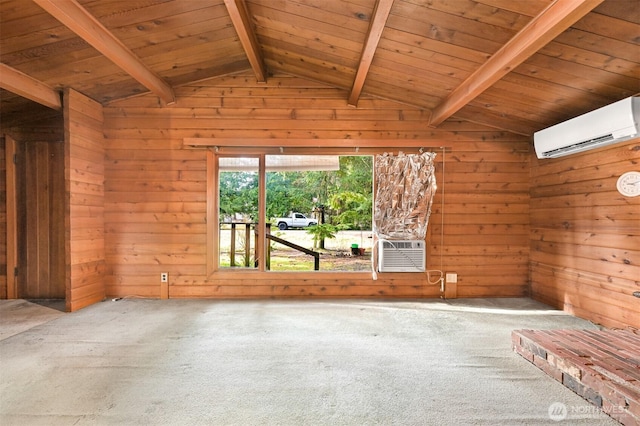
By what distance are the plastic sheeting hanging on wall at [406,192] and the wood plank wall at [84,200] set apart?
10.1 ft

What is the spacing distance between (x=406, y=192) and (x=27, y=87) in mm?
3714

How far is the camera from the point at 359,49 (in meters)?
→ 2.44

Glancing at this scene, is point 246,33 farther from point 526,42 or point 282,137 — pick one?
point 526,42

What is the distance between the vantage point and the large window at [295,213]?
11.1 feet

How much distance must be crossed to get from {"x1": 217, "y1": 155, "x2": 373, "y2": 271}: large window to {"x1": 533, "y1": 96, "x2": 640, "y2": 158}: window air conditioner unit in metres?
1.73

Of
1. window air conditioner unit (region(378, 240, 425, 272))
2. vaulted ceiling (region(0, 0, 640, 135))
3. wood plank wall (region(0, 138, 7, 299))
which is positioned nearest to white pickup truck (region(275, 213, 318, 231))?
window air conditioner unit (region(378, 240, 425, 272))

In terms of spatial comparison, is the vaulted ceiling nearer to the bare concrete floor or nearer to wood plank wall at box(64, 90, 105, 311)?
wood plank wall at box(64, 90, 105, 311)

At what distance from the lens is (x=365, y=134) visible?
129 inches

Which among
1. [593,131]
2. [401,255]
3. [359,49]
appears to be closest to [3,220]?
[359,49]

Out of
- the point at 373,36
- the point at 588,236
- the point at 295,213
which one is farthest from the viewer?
the point at 295,213

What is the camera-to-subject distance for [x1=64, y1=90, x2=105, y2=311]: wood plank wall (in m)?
2.78

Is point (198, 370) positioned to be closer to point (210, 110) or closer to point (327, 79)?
point (210, 110)

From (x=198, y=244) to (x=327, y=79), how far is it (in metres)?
2.35

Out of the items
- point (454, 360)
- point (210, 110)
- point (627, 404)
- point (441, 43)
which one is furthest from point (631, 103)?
point (210, 110)
